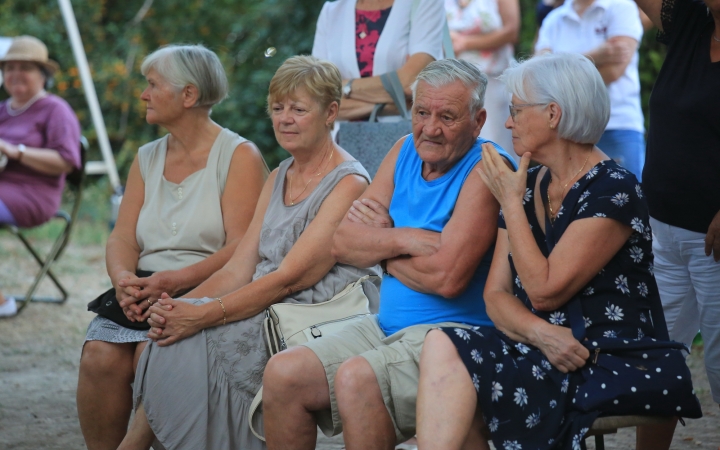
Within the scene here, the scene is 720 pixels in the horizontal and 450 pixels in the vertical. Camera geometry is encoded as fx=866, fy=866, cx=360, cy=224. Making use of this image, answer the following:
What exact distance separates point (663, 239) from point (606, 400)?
890 millimetres

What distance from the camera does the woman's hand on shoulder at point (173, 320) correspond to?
2988mm

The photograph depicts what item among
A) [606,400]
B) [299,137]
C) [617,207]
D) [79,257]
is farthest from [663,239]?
[79,257]

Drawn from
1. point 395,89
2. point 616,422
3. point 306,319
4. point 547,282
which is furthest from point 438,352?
point 395,89

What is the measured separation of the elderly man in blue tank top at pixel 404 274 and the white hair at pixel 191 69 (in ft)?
3.13

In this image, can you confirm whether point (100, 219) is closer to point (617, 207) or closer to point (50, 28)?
point (50, 28)

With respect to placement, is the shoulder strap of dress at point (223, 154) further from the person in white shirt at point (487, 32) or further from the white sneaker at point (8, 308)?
the white sneaker at point (8, 308)

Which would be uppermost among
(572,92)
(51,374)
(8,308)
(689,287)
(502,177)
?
(572,92)

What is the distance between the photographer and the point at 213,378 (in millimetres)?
3014

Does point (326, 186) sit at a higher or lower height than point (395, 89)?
lower

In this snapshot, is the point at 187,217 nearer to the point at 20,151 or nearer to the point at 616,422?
Answer: the point at 616,422

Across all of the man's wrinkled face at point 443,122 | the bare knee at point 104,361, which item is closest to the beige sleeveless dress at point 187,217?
the bare knee at point 104,361

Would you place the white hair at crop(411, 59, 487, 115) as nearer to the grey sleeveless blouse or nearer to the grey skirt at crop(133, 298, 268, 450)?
the grey sleeveless blouse

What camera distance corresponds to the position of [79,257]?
795cm

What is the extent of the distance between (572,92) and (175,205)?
1.72 m
